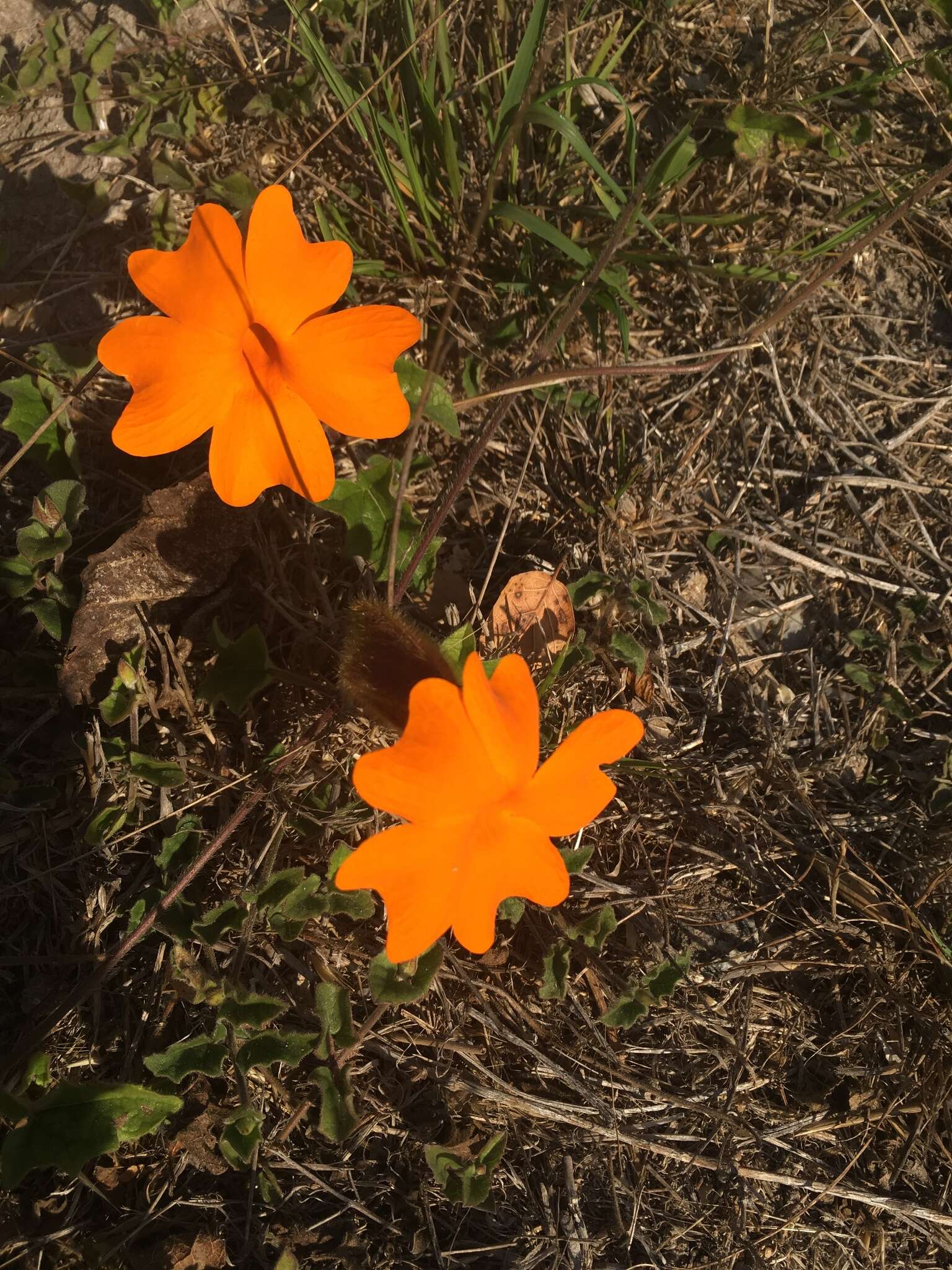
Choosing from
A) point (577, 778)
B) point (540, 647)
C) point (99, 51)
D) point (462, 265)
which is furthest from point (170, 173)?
point (577, 778)

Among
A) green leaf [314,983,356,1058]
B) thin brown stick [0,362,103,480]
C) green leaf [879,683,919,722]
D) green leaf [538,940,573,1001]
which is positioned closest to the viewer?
green leaf [314,983,356,1058]

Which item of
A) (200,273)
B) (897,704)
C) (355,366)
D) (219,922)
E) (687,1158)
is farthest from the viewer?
(897,704)

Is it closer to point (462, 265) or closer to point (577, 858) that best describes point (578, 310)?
point (462, 265)

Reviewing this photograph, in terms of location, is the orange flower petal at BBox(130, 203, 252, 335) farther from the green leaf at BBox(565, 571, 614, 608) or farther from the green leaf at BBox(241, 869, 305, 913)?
the green leaf at BBox(241, 869, 305, 913)

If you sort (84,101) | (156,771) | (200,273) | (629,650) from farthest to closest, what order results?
(84,101) → (629,650) → (156,771) → (200,273)

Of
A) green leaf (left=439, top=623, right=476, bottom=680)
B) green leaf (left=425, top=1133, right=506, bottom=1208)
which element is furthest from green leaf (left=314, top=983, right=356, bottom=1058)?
green leaf (left=439, top=623, right=476, bottom=680)

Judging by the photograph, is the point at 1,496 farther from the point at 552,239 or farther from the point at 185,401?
the point at 552,239

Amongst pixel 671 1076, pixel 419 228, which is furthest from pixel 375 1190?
pixel 419 228
